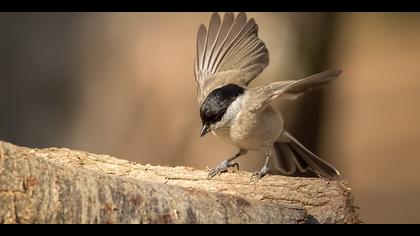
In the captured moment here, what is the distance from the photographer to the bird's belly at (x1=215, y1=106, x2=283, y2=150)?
13.5 feet

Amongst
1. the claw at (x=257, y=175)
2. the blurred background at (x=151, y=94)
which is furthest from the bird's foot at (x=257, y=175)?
the blurred background at (x=151, y=94)

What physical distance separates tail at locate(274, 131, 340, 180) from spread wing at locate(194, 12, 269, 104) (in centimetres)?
47

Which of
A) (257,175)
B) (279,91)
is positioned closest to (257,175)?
(257,175)

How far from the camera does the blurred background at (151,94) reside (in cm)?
554

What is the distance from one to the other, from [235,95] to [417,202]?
4136 millimetres

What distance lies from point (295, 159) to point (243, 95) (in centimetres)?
59

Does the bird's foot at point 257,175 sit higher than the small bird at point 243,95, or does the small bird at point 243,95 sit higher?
the small bird at point 243,95

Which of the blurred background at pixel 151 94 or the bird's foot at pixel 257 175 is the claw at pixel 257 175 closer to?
the bird's foot at pixel 257 175

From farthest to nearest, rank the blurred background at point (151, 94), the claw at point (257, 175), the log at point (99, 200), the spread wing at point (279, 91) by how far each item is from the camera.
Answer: the blurred background at point (151, 94), the spread wing at point (279, 91), the claw at point (257, 175), the log at point (99, 200)

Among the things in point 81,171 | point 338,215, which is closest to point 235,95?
point 338,215

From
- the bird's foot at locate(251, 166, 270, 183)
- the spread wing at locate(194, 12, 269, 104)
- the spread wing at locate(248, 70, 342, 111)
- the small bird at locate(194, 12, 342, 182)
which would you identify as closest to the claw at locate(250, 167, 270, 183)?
the bird's foot at locate(251, 166, 270, 183)

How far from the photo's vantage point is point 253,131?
4.11m

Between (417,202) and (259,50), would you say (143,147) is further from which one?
(417,202)
